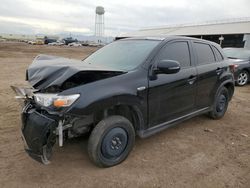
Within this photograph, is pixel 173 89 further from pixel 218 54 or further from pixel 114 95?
pixel 218 54

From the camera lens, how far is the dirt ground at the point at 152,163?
319cm

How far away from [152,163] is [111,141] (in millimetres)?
Result: 719

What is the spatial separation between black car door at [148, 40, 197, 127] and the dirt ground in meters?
0.51

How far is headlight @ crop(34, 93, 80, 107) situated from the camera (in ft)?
9.66

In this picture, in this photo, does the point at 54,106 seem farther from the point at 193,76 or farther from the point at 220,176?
the point at 193,76

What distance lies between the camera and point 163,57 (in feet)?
13.3

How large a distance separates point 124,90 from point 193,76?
1.69 metres

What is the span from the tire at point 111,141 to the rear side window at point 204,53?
2.18 metres

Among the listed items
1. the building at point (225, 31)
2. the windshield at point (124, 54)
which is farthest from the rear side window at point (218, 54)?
the building at point (225, 31)

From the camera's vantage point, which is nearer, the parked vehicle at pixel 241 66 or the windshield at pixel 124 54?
the windshield at pixel 124 54

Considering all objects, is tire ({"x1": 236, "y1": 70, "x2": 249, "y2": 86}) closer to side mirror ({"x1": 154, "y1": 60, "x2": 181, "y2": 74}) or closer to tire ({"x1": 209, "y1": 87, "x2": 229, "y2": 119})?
tire ({"x1": 209, "y1": 87, "x2": 229, "y2": 119})

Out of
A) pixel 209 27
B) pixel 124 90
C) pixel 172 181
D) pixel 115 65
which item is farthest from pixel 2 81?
pixel 209 27

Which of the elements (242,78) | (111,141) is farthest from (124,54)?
(242,78)

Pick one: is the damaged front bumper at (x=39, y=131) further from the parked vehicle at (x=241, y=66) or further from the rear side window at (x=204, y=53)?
the parked vehicle at (x=241, y=66)
